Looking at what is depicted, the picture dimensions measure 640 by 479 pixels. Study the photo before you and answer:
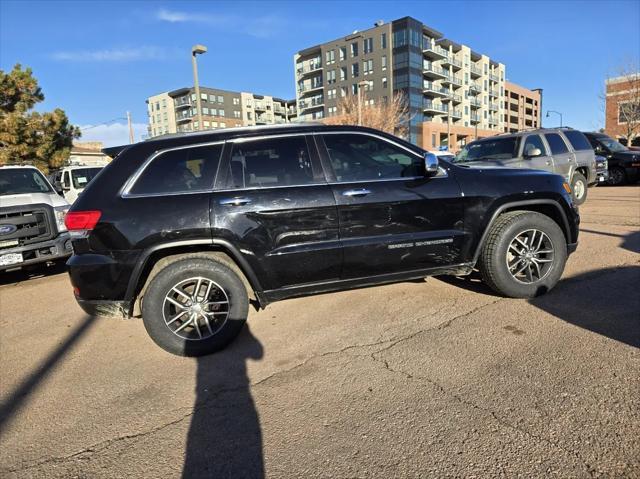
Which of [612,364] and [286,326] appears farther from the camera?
[286,326]

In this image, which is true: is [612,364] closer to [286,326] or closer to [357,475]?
[357,475]

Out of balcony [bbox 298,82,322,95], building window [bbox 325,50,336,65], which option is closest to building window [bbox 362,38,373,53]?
building window [bbox 325,50,336,65]

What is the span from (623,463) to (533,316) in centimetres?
194

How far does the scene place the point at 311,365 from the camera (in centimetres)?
329

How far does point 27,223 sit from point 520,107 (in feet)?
344

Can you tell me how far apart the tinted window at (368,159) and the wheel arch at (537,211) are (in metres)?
0.91

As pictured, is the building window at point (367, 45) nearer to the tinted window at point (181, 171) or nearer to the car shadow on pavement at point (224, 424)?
the tinted window at point (181, 171)

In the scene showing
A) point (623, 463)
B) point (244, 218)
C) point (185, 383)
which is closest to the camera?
point (623, 463)

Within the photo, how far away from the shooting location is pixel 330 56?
6969 centimetres

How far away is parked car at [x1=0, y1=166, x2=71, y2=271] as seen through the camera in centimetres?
596

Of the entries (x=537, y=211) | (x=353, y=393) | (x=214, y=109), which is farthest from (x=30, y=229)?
(x=214, y=109)

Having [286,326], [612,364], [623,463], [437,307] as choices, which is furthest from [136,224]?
[612,364]

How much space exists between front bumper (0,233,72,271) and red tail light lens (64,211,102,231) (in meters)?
3.43

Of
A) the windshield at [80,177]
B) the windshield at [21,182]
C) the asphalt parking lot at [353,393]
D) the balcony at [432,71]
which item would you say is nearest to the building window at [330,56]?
the balcony at [432,71]
